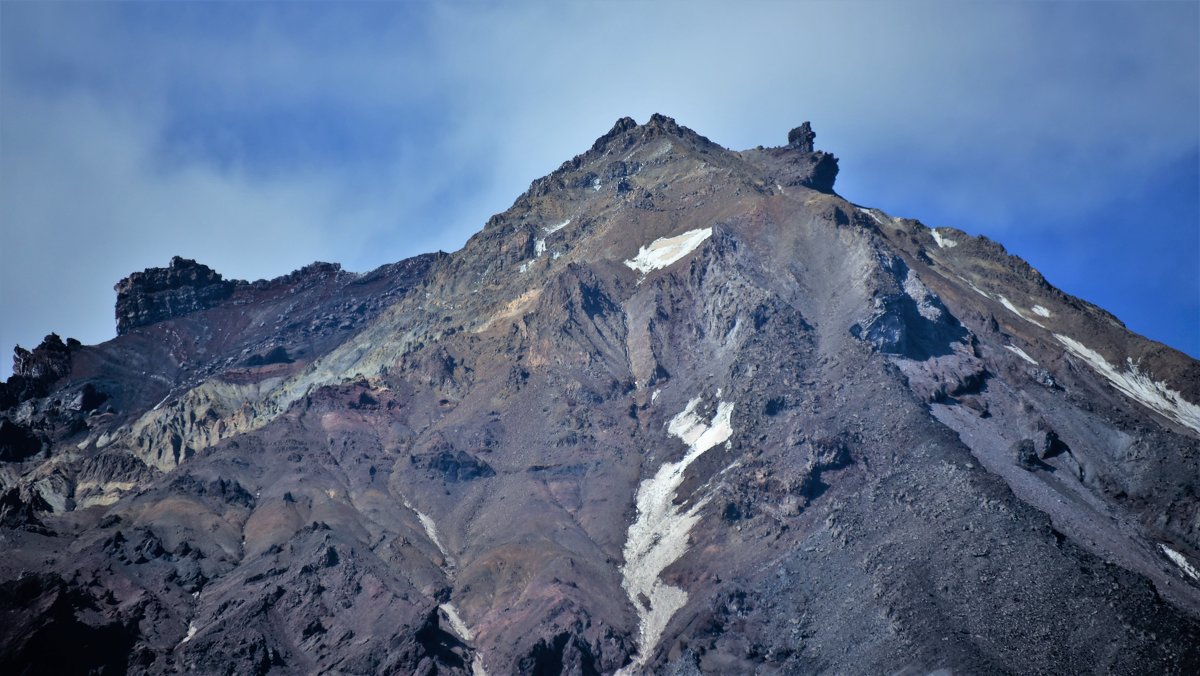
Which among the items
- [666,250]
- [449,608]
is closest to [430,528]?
[449,608]

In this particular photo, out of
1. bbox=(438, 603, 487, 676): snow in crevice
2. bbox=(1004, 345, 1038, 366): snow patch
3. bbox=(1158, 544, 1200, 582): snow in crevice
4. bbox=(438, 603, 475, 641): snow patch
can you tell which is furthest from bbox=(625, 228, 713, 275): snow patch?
bbox=(1158, 544, 1200, 582): snow in crevice

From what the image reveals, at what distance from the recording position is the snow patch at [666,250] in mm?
184500

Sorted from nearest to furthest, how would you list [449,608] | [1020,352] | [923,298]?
[449,608] < [1020,352] < [923,298]

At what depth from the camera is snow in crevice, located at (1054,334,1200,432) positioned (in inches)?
5591

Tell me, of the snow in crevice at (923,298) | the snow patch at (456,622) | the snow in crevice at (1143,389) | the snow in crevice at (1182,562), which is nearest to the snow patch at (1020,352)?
the snow in crevice at (923,298)

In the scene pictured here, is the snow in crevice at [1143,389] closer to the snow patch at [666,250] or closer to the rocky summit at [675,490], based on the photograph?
the rocky summit at [675,490]

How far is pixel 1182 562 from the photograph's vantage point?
10131 centimetres

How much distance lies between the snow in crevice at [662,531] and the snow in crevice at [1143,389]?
188ft

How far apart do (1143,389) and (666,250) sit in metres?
79.7

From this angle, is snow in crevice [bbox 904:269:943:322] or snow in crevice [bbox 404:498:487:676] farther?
snow in crevice [bbox 904:269:943:322]

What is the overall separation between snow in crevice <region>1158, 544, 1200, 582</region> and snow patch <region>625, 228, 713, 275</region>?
3702 inches

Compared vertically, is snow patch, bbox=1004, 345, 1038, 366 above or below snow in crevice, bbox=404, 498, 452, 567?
below

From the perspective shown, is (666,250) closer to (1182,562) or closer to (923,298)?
(923,298)

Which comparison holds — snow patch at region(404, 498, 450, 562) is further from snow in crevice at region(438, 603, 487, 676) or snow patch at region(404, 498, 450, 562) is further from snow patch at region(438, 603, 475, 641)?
snow in crevice at region(438, 603, 487, 676)
